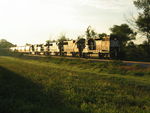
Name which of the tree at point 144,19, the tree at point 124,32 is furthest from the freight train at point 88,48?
the tree at point 124,32

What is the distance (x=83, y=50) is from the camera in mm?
32250

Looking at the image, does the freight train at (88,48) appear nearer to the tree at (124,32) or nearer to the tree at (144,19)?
the tree at (144,19)

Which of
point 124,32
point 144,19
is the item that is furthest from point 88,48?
point 124,32

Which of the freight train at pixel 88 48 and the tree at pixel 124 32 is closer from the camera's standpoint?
the freight train at pixel 88 48

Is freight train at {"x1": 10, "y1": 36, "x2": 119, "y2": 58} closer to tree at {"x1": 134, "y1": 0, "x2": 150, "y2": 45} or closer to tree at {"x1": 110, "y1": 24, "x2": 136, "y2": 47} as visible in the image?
tree at {"x1": 134, "y1": 0, "x2": 150, "y2": 45}

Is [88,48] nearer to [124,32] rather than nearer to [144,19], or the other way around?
[144,19]

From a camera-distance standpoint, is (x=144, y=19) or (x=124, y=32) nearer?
(x=144, y=19)

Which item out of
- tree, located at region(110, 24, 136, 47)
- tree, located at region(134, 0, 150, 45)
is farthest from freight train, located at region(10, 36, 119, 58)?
tree, located at region(110, 24, 136, 47)

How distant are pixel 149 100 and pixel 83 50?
82.5 feet

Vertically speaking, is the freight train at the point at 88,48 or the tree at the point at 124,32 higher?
the tree at the point at 124,32

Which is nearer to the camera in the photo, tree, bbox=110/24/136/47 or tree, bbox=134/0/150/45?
tree, bbox=134/0/150/45

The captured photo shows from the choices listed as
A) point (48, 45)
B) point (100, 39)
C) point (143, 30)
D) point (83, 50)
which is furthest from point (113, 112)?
point (48, 45)

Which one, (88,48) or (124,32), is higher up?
(124,32)

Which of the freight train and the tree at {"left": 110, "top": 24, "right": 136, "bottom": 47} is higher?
the tree at {"left": 110, "top": 24, "right": 136, "bottom": 47}
